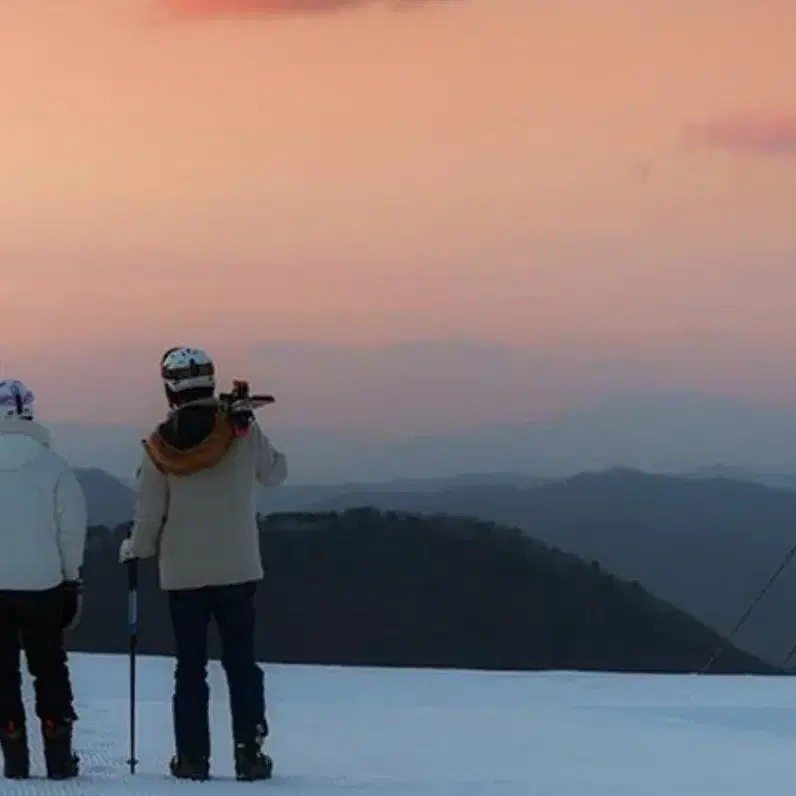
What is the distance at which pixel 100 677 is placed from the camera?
1194 centimetres

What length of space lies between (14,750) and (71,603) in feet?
1.90

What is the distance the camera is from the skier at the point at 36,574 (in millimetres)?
7293

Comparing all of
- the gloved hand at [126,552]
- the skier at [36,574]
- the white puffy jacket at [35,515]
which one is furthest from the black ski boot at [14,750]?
the gloved hand at [126,552]

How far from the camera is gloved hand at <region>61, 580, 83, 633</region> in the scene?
738 cm

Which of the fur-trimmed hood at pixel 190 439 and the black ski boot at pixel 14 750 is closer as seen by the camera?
the fur-trimmed hood at pixel 190 439

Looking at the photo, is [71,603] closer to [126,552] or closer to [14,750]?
[126,552]

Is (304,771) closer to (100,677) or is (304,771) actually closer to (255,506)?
(255,506)

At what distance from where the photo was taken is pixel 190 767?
7.29 metres

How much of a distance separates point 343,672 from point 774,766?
468 centimetres

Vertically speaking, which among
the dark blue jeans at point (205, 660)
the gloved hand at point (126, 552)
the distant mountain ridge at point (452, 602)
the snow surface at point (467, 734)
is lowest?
the distant mountain ridge at point (452, 602)

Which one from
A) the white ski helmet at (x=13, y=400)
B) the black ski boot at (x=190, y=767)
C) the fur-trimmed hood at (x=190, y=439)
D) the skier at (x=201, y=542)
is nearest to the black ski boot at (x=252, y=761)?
the skier at (x=201, y=542)

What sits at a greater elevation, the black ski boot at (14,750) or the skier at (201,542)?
the skier at (201,542)

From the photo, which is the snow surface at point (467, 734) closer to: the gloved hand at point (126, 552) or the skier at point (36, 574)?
the skier at point (36, 574)

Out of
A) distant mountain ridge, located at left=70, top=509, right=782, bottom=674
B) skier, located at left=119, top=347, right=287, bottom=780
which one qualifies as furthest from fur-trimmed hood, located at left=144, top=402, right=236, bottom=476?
distant mountain ridge, located at left=70, top=509, right=782, bottom=674
